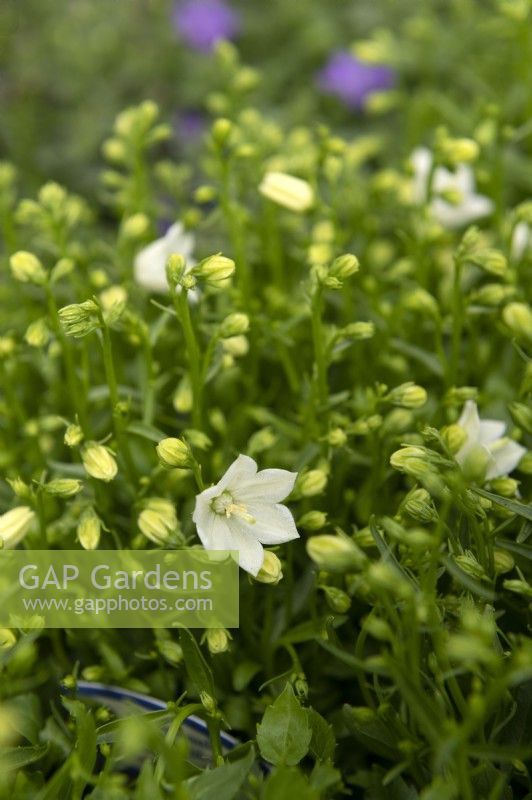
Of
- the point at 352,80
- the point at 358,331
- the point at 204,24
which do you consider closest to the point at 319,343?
the point at 358,331

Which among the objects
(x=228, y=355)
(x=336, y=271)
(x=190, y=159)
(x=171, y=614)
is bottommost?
(x=190, y=159)

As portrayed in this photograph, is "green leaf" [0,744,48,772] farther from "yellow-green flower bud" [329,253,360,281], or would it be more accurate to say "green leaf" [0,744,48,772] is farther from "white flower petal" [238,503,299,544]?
"yellow-green flower bud" [329,253,360,281]

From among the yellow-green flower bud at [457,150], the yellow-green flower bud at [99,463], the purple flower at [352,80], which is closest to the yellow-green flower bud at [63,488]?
the yellow-green flower bud at [99,463]

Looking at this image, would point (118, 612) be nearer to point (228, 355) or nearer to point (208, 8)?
point (228, 355)

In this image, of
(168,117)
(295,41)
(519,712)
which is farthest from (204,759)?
(295,41)

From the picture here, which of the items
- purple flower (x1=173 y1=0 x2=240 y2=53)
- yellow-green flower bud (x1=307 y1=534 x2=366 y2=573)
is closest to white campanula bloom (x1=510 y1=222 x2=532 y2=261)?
yellow-green flower bud (x1=307 y1=534 x2=366 y2=573)

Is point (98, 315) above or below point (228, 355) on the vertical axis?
above
